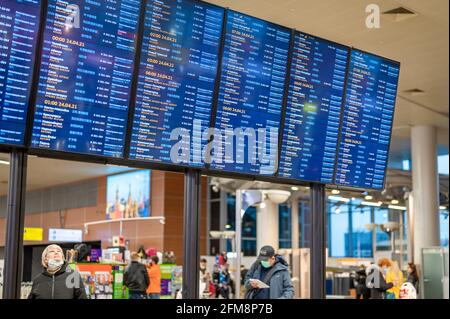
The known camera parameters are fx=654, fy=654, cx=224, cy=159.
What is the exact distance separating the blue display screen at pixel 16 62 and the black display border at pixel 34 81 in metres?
0.01

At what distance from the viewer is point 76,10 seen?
3.64 meters

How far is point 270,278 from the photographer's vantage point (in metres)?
4.54

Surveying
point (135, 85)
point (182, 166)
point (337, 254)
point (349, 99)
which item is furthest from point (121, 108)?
point (337, 254)

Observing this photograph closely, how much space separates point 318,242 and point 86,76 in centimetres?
231

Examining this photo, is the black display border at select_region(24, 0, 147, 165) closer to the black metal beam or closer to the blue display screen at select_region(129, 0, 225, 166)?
the blue display screen at select_region(129, 0, 225, 166)

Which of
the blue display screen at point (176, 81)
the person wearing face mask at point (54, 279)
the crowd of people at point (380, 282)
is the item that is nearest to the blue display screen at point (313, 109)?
the blue display screen at point (176, 81)

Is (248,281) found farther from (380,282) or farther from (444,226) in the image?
(444,226)

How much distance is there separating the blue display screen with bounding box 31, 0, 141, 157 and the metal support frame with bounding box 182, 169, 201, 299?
61 cm

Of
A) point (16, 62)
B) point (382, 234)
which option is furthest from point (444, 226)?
point (16, 62)

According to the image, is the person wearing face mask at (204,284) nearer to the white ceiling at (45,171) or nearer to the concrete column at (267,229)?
the concrete column at (267,229)

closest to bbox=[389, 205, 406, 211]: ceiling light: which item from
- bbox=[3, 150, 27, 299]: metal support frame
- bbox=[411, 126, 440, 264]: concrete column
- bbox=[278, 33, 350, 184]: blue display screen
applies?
bbox=[411, 126, 440, 264]: concrete column

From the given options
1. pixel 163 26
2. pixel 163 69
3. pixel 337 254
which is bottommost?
pixel 337 254
